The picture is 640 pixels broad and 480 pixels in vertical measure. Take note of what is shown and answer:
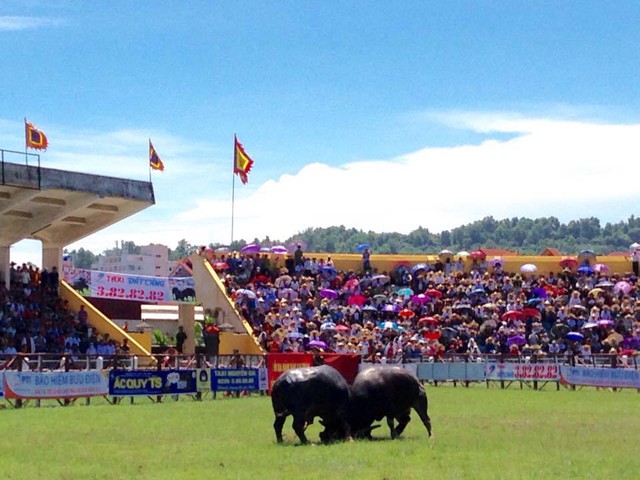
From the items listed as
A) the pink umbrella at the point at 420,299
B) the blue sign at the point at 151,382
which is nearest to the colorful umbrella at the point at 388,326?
the pink umbrella at the point at 420,299

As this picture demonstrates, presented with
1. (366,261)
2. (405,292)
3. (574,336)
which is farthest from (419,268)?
(574,336)

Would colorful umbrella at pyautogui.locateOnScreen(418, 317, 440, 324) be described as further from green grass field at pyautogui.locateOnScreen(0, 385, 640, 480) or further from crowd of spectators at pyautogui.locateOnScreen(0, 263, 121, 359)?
green grass field at pyautogui.locateOnScreen(0, 385, 640, 480)

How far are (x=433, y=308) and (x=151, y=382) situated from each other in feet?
76.2

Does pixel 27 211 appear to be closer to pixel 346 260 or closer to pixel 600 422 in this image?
pixel 346 260

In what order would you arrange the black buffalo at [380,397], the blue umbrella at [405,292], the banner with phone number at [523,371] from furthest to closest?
the blue umbrella at [405,292] → the banner with phone number at [523,371] → the black buffalo at [380,397]

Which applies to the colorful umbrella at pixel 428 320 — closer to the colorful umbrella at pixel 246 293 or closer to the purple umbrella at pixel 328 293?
the purple umbrella at pixel 328 293

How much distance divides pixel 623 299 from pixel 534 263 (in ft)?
26.5

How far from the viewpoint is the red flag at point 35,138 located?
4391 cm

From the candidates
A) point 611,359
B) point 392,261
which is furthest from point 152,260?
point 611,359

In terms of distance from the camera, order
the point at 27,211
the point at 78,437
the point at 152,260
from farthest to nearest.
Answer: the point at 152,260 → the point at 27,211 → the point at 78,437

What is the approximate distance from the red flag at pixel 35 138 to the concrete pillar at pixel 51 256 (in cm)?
852

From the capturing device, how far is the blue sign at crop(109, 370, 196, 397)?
34031 mm

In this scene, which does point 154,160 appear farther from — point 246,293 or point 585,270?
point 585,270

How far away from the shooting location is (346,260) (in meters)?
62.0
